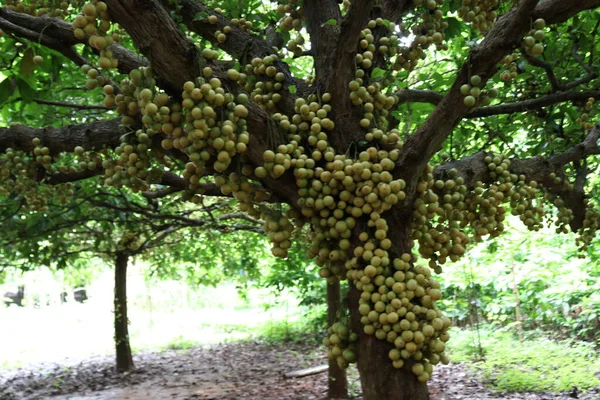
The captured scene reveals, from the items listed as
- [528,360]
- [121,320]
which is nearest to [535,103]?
[528,360]

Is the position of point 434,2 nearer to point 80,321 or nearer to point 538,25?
point 538,25

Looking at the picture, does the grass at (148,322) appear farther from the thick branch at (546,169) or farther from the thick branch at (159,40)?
the thick branch at (159,40)

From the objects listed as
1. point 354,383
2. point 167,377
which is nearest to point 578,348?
point 354,383

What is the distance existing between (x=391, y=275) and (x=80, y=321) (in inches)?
721

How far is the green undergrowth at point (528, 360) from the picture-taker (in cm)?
551

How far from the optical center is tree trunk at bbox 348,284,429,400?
184 cm

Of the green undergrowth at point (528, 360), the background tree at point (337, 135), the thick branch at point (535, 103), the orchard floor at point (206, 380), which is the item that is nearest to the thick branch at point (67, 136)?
the background tree at point (337, 135)

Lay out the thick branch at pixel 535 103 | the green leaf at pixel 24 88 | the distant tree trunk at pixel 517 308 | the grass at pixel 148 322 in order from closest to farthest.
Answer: the green leaf at pixel 24 88
the thick branch at pixel 535 103
the distant tree trunk at pixel 517 308
the grass at pixel 148 322

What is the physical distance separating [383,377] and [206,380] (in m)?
6.32

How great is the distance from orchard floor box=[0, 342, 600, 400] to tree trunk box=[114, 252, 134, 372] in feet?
0.70

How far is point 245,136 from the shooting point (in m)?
1.76

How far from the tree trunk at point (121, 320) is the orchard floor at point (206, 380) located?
0.21 metres

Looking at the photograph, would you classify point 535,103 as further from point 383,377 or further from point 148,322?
point 148,322

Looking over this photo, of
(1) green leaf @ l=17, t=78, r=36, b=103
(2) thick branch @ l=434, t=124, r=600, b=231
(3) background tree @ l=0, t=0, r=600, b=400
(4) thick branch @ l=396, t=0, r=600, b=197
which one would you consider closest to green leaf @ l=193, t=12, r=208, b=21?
(3) background tree @ l=0, t=0, r=600, b=400
